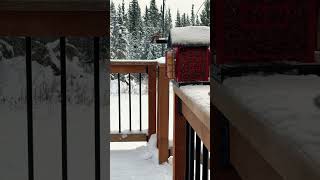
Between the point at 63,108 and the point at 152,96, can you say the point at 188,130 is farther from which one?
the point at 152,96

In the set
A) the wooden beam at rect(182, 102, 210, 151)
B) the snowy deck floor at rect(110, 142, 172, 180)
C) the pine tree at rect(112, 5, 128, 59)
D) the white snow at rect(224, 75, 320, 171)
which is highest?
the pine tree at rect(112, 5, 128, 59)

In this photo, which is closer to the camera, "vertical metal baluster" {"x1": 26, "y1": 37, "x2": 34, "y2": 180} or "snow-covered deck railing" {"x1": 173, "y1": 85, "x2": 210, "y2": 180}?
"vertical metal baluster" {"x1": 26, "y1": 37, "x2": 34, "y2": 180}

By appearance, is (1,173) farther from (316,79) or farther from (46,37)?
(316,79)

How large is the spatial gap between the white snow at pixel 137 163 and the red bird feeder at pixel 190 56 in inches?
44.9

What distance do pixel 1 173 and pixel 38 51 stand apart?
0.50m

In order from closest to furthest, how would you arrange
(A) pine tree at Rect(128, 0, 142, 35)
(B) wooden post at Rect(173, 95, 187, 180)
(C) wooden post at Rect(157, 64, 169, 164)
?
(B) wooden post at Rect(173, 95, 187, 180) < (C) wooden post at Rect(157, 64, 169, 164) < (A) pine tree at Rect(128, 0, 142, 35)

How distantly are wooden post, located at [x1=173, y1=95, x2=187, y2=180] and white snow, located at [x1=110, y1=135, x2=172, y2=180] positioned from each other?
3.34ft

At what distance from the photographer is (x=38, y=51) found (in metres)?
1.82

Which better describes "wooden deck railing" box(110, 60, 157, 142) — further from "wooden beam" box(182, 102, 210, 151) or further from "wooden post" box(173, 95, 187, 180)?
"wooden beam" box(182, 102, 210, 151)

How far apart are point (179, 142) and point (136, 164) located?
1.49 metres

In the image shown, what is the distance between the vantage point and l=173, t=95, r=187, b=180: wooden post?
2676 millimetres

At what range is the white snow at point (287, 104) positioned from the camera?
2.20 feet

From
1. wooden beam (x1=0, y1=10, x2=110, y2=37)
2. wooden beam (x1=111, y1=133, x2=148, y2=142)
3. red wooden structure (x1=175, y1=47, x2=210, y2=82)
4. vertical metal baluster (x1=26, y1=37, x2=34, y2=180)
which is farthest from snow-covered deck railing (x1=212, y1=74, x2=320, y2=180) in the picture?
wooden beam (x1=111, y1=133, x2=148, y2=142)

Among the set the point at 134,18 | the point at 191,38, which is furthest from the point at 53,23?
the point at 134,18
